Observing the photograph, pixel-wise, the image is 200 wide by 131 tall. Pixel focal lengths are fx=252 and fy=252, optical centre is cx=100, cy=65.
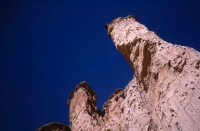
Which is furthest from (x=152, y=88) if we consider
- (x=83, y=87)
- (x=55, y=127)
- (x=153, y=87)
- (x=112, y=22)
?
(x=83, y=87)

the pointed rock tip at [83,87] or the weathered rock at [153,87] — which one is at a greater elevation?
the pointed rock tip at [83,87]

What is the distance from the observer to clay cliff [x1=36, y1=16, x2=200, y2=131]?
344 inches

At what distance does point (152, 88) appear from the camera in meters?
11.8

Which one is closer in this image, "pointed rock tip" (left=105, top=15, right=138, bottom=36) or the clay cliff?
the clay cliff

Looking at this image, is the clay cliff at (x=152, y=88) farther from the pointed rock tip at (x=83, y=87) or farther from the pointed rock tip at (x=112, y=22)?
the pointed rock tip at (x=83, y=87)

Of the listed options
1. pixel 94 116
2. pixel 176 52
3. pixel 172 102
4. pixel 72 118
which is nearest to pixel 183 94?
pixel 172 102

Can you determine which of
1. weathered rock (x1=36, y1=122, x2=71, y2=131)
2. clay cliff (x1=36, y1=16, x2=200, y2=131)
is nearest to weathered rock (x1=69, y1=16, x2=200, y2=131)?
clay cliff (x1=36, y1=16, x2=200, y2=131)

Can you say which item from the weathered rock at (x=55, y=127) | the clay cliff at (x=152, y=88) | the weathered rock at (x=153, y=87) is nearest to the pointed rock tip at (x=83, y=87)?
the clay cliff at (x=152, y=88)

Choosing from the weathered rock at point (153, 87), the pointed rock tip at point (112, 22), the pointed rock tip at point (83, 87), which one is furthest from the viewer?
the pointed rock tip at point (83, 87)

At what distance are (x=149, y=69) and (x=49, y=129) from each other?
37.7 ft

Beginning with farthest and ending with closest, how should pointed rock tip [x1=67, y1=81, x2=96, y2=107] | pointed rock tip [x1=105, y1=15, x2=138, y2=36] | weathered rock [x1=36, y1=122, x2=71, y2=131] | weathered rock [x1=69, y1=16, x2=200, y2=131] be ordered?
pointed rock tip [x1=67, y1=81, x2=96, y2=107] → weathered rock [x1=36, y1=122, x2=71, y2=131] → pointed rock tip [x1=105, y1=15, x2=138, y2=36] → weathered rock [x1=69, y1=16, x2=200, y2=131]

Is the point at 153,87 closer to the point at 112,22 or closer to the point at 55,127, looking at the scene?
the point at 112,22

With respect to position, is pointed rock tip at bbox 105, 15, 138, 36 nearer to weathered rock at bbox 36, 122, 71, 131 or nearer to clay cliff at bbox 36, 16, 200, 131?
clay cliff at bbox 36, 16, 200, 131

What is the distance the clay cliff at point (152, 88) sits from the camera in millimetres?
8727
